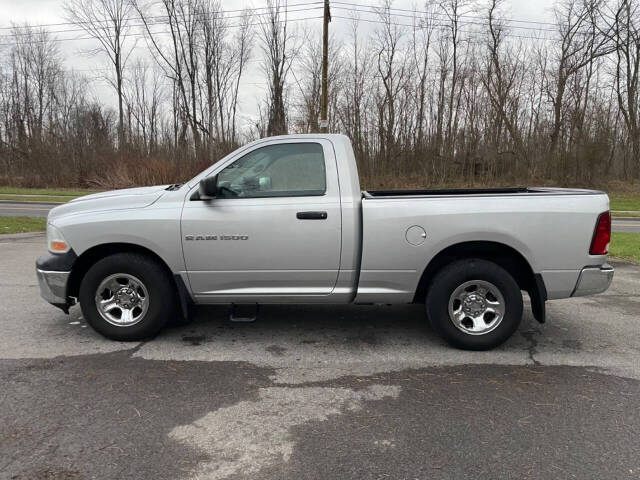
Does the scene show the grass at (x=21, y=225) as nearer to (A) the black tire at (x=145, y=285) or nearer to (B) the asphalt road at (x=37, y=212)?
(B) the asphalt road at (x=37, y=212)

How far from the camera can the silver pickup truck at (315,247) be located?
4.04 meters

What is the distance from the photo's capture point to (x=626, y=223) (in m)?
16.3

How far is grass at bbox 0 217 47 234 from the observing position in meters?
12.2

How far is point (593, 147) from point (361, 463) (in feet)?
98.5

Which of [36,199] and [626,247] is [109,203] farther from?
[36,199]

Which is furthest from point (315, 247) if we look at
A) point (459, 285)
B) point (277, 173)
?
point (459, 285)

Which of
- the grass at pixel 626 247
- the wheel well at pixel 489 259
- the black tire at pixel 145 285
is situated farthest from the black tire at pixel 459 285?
the grass at pixel 626 247

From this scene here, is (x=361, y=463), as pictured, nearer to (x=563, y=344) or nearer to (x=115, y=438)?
(x=115, y=438)

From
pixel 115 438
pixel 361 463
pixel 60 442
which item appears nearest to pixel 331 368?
pixel 361 463

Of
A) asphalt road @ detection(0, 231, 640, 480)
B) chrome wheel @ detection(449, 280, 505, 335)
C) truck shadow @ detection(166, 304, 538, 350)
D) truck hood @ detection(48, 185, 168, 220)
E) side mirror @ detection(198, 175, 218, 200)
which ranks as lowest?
asphalt road @ detection(0, 231, 640, 480)

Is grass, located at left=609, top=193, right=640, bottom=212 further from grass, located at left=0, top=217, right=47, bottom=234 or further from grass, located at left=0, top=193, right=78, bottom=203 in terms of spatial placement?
grass, located at left=0, top=193, right=78, bottom=203

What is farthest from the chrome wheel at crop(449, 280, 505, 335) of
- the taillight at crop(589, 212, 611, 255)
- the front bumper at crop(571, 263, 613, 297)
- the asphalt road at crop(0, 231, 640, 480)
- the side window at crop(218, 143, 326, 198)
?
the side window at crop(218, 143, 326, 198)

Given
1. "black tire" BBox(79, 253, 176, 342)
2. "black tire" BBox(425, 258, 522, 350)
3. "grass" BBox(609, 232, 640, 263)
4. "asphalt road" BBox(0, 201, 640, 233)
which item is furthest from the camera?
"asphalt road" BBox(0, 201, 640, 233)

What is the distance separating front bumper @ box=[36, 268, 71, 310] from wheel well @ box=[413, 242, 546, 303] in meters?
3.28
